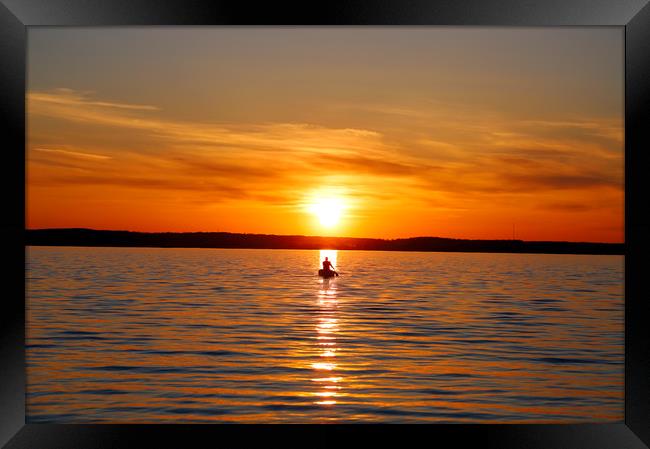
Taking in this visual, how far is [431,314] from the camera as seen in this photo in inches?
574

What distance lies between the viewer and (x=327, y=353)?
31.2ft

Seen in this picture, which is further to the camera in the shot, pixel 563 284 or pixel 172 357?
pixel 563 284

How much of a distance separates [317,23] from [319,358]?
5.88 metres

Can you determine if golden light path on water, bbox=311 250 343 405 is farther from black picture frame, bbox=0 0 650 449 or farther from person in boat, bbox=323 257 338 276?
person in boat, bbox=323 257 338 276

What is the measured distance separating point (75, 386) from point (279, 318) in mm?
6281

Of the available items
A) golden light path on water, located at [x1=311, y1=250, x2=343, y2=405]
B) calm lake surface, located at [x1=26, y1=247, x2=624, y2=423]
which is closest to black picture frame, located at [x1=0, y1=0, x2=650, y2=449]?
calm lake surface, located at [x1=26, y1=247, x2=624, y2=423]

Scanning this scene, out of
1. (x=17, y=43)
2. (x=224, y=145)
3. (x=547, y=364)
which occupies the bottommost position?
(x=547, y=364)

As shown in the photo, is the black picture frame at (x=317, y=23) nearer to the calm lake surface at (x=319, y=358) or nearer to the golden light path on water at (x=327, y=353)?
the calm lake surface at (x=319, y=358)

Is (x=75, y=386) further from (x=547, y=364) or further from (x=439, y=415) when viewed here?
(x=547, y=364)

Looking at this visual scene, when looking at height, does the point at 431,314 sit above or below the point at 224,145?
below

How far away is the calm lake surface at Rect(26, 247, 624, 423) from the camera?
6527 mm

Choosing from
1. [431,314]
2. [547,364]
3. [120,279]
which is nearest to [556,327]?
[431,314]

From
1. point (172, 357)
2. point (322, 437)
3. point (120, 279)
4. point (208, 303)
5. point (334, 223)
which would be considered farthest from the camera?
point (334, 223)

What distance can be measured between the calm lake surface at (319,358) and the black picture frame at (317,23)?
7.41ft
